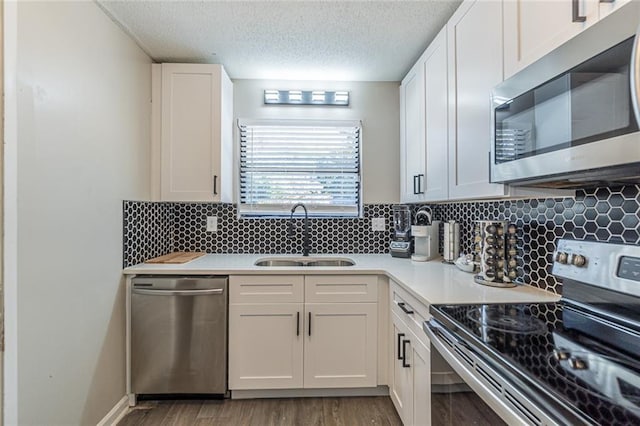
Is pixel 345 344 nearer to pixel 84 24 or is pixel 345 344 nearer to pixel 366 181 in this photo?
pixel 366 181

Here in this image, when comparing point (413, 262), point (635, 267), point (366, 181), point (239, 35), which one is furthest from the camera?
point (366, 181)

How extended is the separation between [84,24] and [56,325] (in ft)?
4.72

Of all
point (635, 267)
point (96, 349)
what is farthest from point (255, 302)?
point (635, 267)

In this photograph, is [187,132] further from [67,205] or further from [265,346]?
[265,346]

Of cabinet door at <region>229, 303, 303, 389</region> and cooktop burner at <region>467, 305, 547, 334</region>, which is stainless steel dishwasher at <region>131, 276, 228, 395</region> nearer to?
cabinet door at <region>229, 303, 303, 389</region>

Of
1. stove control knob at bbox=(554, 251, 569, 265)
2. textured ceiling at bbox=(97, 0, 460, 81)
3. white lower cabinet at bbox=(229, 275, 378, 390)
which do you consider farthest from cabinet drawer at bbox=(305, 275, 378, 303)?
textured ceiling at bbox=(97, 0, 460, 81)

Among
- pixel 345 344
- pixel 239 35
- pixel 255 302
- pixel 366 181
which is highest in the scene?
pixel 239 35

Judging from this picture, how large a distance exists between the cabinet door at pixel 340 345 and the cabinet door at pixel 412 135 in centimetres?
89

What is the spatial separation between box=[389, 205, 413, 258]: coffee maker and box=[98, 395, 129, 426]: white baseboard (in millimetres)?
2028

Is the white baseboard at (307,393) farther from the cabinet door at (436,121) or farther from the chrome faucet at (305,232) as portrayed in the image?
the cabinet door at (436,121)

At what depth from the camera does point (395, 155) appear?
2.77 meters

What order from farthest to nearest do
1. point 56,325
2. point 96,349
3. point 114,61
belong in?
point 114,61 < point 96,349 < point 56,325

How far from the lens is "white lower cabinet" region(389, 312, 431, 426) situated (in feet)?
4.53

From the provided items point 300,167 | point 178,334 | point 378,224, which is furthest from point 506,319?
point 300,167
